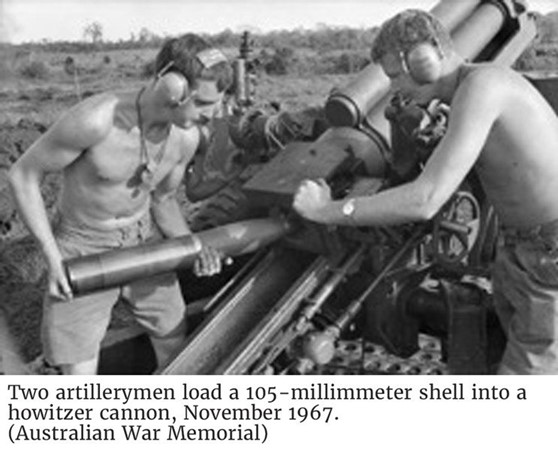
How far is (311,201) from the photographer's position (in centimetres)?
295

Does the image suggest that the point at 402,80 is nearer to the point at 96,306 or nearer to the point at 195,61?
the point at 195,61

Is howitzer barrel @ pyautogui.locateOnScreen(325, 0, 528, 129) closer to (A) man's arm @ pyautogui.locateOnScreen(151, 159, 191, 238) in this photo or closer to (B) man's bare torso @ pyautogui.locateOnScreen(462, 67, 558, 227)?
(A) man's arm @ pyautogui.locateOnScreen(151, 159, 191, 238)

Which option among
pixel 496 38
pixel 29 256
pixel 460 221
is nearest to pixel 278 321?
pixel 460 221

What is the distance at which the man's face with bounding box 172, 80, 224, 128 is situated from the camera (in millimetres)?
2972

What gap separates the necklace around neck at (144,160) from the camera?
10.4 ft

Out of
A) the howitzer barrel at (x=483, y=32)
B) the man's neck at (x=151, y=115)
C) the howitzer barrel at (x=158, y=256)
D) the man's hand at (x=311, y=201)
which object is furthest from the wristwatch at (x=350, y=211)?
the howitzer barrel at (x=483, y=32)

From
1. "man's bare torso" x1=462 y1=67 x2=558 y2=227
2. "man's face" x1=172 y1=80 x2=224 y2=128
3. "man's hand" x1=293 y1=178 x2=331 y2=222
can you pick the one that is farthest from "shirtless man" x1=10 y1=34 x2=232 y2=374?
"man's bare torso" x1=462 y1=67 x2=558 y2=227

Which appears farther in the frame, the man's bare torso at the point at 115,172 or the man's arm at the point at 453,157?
the man's bare torso at the point at 115,172

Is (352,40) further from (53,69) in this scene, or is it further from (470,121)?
(470,121)

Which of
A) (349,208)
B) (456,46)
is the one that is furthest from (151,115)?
(456,46)

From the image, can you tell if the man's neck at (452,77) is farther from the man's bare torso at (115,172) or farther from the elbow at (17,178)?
the elbow at (17,178)

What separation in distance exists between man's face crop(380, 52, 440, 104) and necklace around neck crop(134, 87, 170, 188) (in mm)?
898

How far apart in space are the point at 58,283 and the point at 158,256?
1.13 ft

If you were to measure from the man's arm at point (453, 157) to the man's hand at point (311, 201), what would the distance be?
19cm
